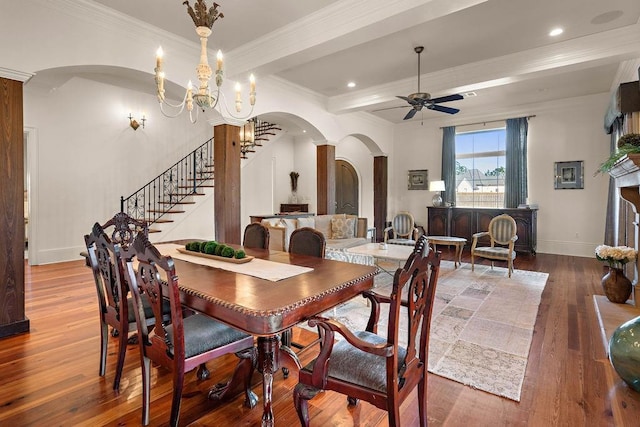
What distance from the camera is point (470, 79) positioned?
5016 mm

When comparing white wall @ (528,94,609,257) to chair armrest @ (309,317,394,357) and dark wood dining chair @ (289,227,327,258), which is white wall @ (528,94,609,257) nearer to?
dark wood dining chair @ (289,227,327,258)

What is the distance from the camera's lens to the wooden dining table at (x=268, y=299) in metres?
1.45

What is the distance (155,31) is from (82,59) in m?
0.89

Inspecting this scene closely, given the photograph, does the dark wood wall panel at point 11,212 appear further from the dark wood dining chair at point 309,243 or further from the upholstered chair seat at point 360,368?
the upholstered chair seat at point 360,368

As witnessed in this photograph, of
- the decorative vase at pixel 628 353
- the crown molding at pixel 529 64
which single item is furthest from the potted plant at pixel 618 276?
the crown molding at pixel 529 64

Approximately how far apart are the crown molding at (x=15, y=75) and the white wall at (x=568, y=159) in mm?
8040

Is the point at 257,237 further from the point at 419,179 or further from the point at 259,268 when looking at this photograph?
the point at 419,179

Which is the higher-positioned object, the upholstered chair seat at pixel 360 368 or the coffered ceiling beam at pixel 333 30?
the coffered ceiling beam at pixel 333 30

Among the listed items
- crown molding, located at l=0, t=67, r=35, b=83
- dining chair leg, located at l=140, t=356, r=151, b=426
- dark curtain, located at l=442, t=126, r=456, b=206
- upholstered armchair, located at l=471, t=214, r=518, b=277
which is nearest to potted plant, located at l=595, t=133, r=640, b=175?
upholstered armchair, located at l=471, t=214, r=518, b=277

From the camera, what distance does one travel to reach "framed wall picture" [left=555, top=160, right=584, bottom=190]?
6.66m

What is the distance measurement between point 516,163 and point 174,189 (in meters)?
7.66

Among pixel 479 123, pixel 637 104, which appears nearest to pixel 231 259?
pixel 637 104

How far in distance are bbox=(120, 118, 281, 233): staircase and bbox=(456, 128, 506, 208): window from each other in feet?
16.6

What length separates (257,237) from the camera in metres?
3.37
